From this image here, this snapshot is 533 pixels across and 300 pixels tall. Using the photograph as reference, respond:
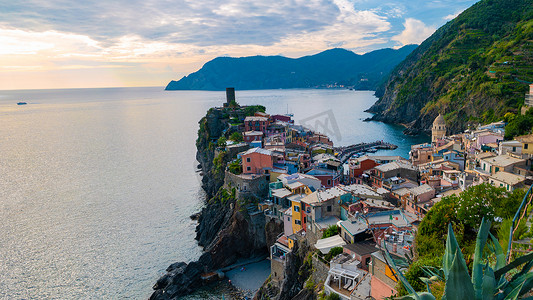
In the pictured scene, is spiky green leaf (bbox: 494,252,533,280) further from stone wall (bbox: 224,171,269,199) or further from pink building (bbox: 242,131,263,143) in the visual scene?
pink building (bbox: 242,131,263,143)

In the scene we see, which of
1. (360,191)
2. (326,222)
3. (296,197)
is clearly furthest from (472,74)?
(326,222)

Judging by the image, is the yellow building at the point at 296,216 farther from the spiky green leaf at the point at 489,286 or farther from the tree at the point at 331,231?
the spiky green leaf at the point at 489,286

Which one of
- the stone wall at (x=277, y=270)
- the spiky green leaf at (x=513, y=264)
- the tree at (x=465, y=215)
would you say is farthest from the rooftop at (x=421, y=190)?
the spiky green leaf at (x=513, y=264)

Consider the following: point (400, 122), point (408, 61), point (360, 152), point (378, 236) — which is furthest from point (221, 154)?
point (408, 61)

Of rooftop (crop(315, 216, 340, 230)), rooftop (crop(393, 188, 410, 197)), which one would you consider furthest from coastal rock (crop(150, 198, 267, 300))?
rooftop (crop(393, 188, 410, 197))

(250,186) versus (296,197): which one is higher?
(296,197)

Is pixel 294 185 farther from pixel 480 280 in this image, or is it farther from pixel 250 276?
pixel 480 280
